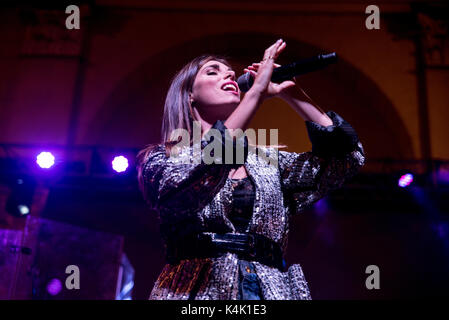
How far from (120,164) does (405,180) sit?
2.57m

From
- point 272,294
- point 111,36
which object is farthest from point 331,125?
point 111,36

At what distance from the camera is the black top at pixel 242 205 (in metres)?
1.18

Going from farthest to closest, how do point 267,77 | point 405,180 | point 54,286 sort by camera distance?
point 405,180 → point 54,286 → point 267,77

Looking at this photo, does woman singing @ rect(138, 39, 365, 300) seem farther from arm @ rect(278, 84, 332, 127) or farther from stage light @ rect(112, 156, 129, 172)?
stage light @ rect(112, 156, 129, 172)

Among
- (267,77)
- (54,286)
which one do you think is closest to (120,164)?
(54,286)

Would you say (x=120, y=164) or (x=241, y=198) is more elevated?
(x=120, y=164)

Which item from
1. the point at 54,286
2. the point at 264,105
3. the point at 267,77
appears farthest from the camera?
the point at 264,105

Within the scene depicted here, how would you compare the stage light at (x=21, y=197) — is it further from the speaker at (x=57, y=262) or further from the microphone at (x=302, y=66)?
the microphone at (x=302, y=66)

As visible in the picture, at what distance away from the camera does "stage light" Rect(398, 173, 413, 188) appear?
3.94m

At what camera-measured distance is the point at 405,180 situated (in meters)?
3.97

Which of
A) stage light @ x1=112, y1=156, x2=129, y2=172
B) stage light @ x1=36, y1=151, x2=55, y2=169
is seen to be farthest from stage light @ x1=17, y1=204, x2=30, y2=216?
stage light @ x1=112, y1=156, x2=129, y2=172

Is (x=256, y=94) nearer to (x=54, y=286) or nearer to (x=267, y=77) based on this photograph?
(x=267, y=77)

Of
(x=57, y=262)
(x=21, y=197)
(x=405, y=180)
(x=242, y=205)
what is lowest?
(x=242, y=205)

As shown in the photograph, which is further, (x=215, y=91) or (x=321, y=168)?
(x=215, y=91)
